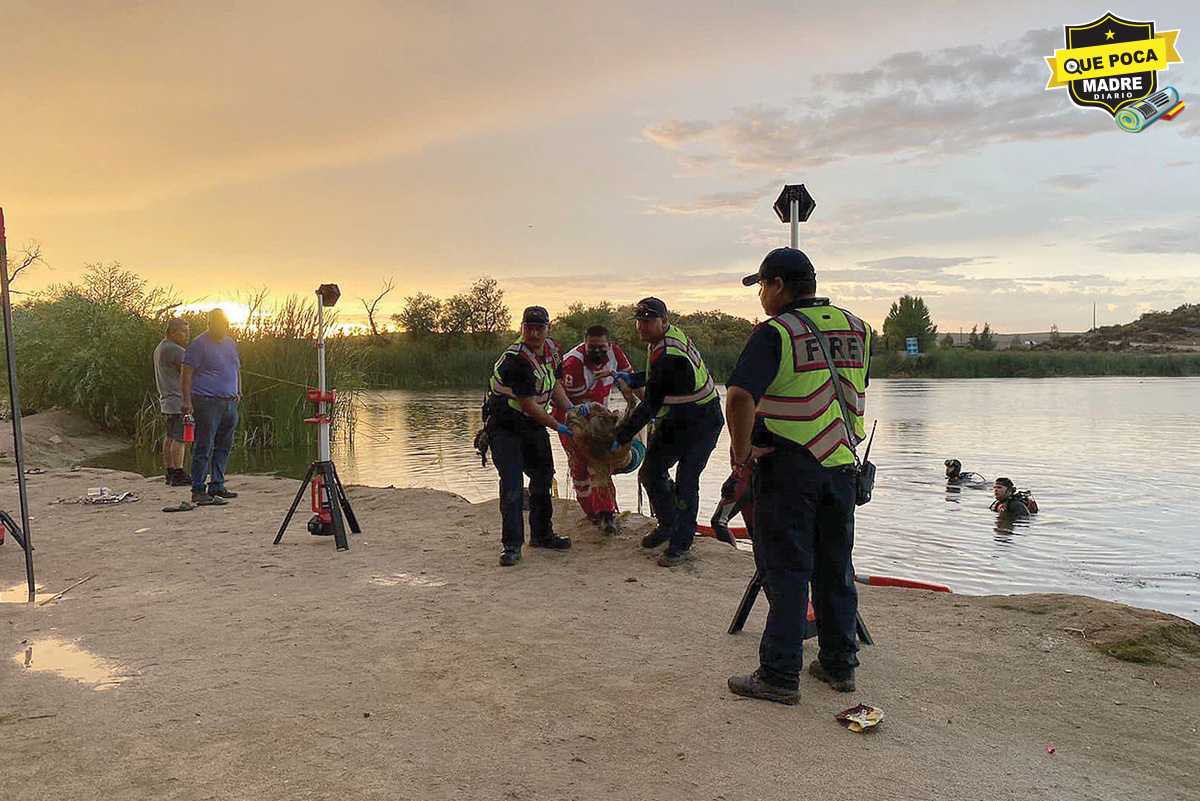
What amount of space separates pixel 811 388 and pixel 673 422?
110 inches

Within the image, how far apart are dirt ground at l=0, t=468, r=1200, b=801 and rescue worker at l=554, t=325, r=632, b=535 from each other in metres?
1.06

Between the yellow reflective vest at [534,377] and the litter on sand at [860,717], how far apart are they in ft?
12.0

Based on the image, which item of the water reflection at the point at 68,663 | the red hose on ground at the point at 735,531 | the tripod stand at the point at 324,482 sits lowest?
the red hose on ground at the point at 735,531

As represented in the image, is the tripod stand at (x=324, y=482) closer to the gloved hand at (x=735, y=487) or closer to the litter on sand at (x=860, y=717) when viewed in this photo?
the gloved hand at (x=735, y=487)

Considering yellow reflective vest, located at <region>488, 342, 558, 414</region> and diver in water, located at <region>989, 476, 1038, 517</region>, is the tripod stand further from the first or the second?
diver in water, located at <region>989, 476, 1038, 517</region>

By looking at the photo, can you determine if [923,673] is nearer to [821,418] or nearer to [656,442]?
[821,418]

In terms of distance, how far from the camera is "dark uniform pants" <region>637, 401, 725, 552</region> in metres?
6.54

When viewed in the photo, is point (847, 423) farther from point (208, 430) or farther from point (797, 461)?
point (208, 430)

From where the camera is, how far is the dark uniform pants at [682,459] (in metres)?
6.54

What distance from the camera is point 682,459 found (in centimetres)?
662

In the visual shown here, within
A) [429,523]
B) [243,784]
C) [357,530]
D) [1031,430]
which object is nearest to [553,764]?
[243,784]

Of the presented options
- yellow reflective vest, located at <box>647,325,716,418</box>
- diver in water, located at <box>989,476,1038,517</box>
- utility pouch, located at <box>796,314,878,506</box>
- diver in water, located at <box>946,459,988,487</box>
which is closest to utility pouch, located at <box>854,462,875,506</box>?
utility pouch, located at <box>796,314,878,506</box>

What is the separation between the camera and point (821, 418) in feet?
12.7

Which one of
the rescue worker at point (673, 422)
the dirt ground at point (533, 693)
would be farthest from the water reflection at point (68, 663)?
the rescue worker at point (673, 422)
